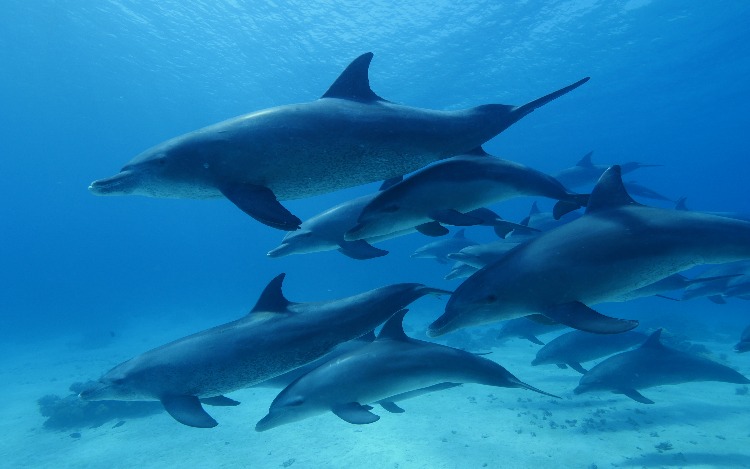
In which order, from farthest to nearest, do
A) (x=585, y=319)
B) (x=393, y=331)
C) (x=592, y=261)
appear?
(x=393, y=331)
(x=592, y=261)
(x=585, y=319)

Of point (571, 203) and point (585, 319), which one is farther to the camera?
point (571, 203)

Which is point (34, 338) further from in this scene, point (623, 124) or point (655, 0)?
point (623, 124)

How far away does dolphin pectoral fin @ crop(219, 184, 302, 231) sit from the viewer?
337cm

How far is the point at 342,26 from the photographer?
29.8 meters

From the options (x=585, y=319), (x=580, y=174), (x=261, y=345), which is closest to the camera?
(x=585, y=319)

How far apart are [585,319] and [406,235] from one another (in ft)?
53.8

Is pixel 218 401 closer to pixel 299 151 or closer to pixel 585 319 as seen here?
pixel 299 151

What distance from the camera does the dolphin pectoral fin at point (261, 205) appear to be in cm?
337

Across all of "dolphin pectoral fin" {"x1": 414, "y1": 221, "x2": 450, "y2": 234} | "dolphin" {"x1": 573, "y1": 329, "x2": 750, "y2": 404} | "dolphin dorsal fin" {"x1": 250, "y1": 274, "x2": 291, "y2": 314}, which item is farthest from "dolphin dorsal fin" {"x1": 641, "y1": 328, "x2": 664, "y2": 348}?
"dolphin dorsal fin" {"x1": 250, "y1": 274, "x2": 291, "y2": 314}

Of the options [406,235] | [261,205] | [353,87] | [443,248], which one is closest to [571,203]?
[353,87]

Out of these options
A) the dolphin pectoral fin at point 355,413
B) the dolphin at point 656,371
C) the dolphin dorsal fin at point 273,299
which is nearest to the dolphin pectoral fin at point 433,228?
the dolphin dorsal fin at point 273,299

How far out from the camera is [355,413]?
18.5 feet

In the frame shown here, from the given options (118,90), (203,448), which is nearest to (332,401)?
(203,448)

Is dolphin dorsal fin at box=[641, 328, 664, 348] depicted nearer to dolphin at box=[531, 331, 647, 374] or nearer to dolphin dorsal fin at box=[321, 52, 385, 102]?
dolphin at box=[531, 331, 647, 374]
